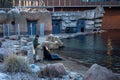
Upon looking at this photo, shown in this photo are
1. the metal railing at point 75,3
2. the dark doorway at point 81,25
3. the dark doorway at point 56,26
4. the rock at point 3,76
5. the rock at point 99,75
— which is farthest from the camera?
the metal railing at point 75,3

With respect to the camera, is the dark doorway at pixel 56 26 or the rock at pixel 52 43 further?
the dark doorway at pixel 56 26

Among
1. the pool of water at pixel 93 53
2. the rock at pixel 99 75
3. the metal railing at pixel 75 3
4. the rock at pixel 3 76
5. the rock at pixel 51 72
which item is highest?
the metal railing at pixel 75 3

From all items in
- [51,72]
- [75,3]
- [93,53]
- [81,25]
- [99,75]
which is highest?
[75,3]

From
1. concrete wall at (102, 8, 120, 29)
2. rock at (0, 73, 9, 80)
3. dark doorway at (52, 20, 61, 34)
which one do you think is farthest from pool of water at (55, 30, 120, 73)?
concrete wall at (102, 8, 120, 29)

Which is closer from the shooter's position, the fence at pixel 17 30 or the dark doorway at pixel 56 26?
the fence at pixel 17 30

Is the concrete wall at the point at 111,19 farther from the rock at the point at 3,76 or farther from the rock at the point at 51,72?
the rock at the point at 3,76

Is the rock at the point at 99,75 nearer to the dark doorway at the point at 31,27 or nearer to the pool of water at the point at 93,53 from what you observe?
the pool of water at the point at 93,53

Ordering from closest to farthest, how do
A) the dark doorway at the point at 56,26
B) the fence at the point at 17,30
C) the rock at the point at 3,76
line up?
the rock at the point at 3,76 < the fence at the point at 17,30 < the dark doorway at the point at 56,26

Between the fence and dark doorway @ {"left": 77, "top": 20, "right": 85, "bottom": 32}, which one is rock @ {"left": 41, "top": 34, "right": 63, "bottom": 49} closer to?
the fence

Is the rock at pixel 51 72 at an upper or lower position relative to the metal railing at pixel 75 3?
lower

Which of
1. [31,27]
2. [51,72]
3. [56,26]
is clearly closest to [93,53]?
[51,72]

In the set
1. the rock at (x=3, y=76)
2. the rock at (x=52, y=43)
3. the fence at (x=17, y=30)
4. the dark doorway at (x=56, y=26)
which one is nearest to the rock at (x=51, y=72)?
the rock at (x=3, y=76)

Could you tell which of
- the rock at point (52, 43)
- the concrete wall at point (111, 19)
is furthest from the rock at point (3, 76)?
the concrete wall at point (111, 19)

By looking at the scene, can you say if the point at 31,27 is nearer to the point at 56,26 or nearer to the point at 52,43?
the point at 56,26
